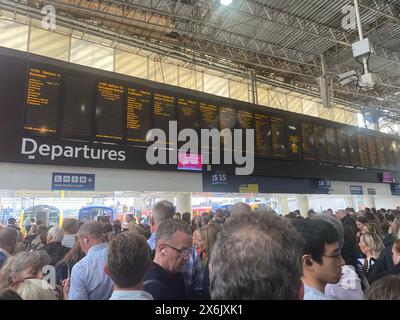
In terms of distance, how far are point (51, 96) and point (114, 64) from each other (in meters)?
5.26

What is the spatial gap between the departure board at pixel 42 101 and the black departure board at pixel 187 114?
2481mm

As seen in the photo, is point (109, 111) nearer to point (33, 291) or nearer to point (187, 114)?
point (187, 114)

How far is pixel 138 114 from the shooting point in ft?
19.3

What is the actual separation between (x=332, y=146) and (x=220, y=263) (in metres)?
9.33

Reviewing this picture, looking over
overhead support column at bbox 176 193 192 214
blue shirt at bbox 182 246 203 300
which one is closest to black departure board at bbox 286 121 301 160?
overhead support column at bbox 176 193 192 214

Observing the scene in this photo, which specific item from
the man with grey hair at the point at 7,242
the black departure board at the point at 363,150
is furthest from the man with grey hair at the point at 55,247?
the black departure board at the point at 363,150

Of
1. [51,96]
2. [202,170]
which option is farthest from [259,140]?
[51,96]

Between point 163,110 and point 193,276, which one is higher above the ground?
point 163,110

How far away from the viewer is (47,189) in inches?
194

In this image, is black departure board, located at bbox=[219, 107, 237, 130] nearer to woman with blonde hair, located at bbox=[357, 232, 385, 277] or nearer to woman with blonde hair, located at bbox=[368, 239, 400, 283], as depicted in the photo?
woman with blonde hair, located at bbox=[357, 232, 385, 277]

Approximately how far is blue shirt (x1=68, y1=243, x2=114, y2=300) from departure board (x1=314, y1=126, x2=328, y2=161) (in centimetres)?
784

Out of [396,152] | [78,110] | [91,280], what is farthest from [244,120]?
[396,152]

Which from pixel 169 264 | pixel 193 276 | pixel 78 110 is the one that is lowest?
pixel 193 276

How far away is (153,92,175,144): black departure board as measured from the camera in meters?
6.11
